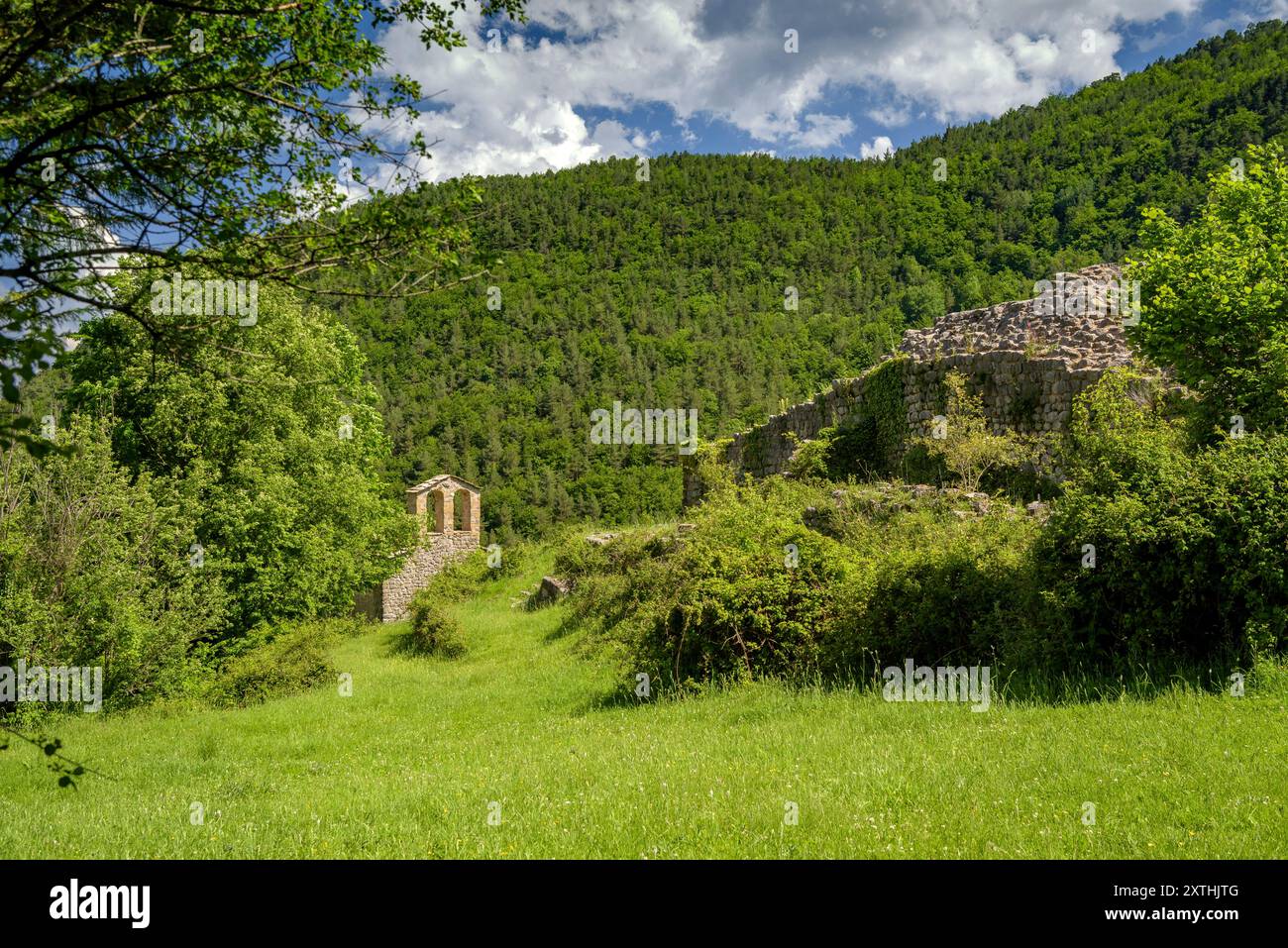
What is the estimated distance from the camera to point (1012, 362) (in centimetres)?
1677

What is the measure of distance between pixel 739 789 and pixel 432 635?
16.8 meters

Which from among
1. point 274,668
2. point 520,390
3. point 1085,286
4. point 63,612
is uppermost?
point 520,390

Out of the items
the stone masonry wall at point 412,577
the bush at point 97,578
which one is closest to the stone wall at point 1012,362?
the bush at point 97,578

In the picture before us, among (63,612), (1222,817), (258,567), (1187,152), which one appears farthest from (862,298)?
(1222,817)

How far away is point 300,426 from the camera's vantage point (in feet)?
73.6

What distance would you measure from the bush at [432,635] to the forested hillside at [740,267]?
1721 centimetres

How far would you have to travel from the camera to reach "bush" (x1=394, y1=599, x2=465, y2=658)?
69.3ft

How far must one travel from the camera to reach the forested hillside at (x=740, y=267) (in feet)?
152

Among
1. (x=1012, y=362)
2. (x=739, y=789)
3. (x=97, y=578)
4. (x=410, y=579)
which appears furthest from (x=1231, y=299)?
(x=410, y=579)

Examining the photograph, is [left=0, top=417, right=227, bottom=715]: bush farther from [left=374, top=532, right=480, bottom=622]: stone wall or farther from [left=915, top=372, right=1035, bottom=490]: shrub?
[left=915, top=372, right=1035, bottom=490]: shrub

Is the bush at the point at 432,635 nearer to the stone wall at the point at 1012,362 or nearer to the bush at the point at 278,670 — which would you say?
the bush at the point at 278,670

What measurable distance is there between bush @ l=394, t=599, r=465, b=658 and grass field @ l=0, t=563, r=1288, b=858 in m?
9.94

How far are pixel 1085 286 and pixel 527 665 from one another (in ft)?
47.1
